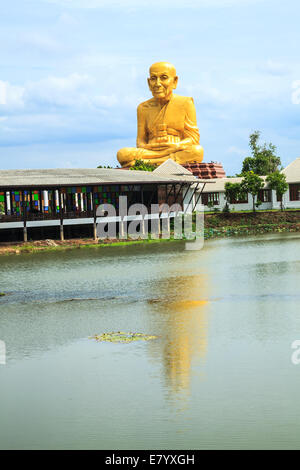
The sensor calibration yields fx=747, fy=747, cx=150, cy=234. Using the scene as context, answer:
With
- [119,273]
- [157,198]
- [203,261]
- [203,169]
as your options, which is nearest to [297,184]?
[203,169]

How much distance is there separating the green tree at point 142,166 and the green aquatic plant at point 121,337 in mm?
38205

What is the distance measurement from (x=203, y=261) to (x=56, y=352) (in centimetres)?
1614

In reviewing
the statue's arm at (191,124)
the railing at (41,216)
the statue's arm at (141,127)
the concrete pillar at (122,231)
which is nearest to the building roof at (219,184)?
the statue's arm at (191,124)

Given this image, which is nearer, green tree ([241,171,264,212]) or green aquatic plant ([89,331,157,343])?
green aquatic plant ([89,331,157,343])

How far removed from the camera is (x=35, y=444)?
9.04m

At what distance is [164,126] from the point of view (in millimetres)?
58156

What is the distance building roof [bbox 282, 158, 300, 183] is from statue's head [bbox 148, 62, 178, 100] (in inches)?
432

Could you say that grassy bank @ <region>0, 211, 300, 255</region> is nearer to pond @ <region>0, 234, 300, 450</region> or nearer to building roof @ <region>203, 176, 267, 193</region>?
building roof @ <region>203, 176, 267, 193</region>

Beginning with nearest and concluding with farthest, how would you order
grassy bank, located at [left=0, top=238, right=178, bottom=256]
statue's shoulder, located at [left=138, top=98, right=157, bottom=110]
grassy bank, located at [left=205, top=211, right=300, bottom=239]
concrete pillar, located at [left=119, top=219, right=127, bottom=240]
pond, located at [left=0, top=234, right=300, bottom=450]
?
pond, located at [left=0, top=234, right=300, bottom=450] < grassy bank, located at [left=0, top=238, right=178, bottom=256] < concrete pillar, located at [left=119, top=219, right=127, bottom=240] < grassy bank, located at [left=205, top=211, right=300, bottom=239] < statue's shoulder, located at [left=138, top=98, right=157, bottom=110]

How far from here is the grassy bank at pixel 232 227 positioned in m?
37.6

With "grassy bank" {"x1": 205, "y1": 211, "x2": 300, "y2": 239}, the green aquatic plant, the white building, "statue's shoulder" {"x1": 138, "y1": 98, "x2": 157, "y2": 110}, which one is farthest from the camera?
"statue's shoulder" {"x1": 138, "y1": 98, "x2": 157, "y2": 110}

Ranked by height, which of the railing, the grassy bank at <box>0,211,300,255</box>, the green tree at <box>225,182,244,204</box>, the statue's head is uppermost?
the statue's head

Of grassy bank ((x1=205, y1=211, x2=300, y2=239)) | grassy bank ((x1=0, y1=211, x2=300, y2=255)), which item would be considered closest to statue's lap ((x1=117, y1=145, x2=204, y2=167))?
grassy bank ((x1=0, y1=211, x2=300, y2=255))

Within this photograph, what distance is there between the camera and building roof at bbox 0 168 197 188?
37.5 metres
